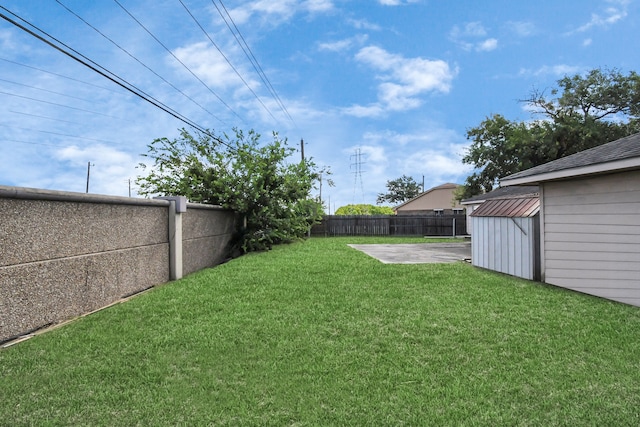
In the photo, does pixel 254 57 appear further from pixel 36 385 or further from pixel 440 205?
pixel 440 205

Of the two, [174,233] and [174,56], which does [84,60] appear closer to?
[174,56]

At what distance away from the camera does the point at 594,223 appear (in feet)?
18.1

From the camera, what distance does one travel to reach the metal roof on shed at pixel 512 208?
22.3ft

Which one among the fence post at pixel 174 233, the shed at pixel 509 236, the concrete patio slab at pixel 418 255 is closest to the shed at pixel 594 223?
the shed at pixel 509 236

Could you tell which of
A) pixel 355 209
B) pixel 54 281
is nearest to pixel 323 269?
pixel 54 281

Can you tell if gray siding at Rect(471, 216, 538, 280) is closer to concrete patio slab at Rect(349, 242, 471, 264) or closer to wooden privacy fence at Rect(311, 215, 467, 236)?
concrete patio slab at Rect(349, 242, 471, 264)

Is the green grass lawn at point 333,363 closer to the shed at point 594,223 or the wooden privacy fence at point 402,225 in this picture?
the shed at point 594,223

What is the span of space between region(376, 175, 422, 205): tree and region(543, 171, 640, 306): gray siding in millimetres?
51223

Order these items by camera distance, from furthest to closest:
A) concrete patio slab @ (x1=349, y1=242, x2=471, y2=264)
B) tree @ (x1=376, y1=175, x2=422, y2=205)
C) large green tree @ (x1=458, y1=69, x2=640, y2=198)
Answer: tree @ (x1=376, y1=175, x2=422, y2=205) → large green tree @ (x1=458, y1=69, x2=640, y2=198) → concrete patio slab @ (x1=349, y1=242, x2=471, y2=264)

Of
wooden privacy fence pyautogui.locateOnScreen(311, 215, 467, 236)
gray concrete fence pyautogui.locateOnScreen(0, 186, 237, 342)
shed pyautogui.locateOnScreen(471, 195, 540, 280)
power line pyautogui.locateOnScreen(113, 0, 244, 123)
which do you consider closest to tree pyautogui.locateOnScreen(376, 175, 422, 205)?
wooden privacy fence pyautogui.locateOnScreen(311, 215, 467, 236)

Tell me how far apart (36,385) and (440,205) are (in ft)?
119

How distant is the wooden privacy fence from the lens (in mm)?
21656

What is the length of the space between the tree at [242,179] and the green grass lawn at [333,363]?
606cm

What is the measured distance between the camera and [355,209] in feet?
103
